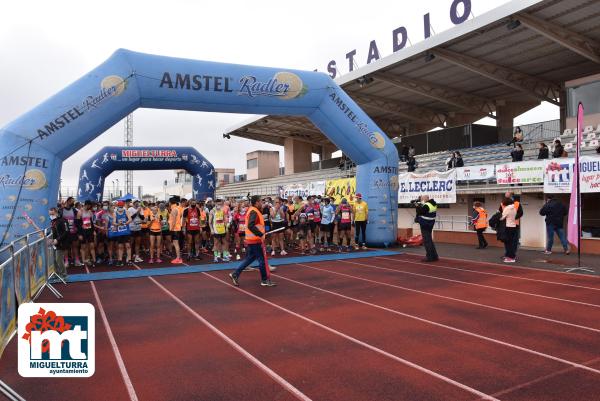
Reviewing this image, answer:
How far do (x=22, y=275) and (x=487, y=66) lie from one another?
70.9 feet

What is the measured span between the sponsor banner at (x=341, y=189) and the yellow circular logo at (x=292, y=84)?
7265 millimetres

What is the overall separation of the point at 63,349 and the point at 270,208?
9.50 metres

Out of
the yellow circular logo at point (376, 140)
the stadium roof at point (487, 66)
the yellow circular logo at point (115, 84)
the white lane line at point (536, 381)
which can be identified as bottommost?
the white lane line at point (536, 381)

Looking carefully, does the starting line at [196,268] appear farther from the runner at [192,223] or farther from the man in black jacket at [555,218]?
the man in black jacket at [555,218]

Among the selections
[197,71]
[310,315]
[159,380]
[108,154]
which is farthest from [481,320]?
[108,154]

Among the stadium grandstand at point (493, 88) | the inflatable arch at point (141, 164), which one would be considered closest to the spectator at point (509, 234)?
the stadium grandstand at point (493, 88)

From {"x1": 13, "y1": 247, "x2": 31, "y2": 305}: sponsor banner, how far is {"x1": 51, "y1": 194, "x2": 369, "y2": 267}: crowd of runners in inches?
123

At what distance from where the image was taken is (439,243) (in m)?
16.9

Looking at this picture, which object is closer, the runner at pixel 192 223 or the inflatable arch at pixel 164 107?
the inflatable arch at pixel 164 107

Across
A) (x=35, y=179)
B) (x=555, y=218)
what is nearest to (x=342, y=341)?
(x=35, y=179)

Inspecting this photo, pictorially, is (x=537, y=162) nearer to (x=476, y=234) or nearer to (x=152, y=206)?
(x=476, y=234)

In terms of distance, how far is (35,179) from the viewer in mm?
9836

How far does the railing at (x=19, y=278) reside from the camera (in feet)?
16.4

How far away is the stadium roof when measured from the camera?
16328 millimetres
